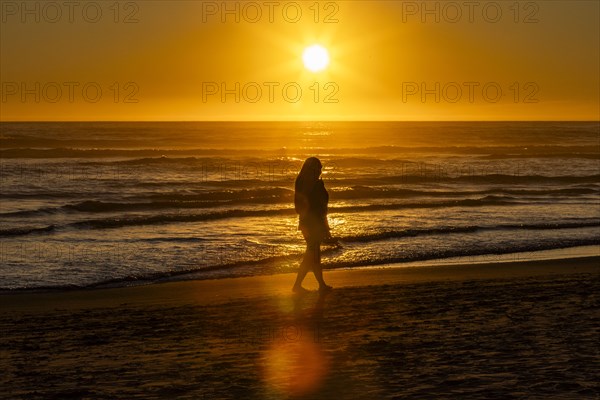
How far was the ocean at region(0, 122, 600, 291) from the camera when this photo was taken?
50.2 feet

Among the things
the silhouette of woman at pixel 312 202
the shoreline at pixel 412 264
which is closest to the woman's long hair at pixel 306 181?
the silhouette of woman at pixel 312 202

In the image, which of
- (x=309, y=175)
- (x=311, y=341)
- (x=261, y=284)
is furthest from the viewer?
(x=261, y=284)

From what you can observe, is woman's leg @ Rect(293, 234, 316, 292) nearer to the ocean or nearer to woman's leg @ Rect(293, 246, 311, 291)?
woman's leg @ Rect(293, 246, 311, 291)

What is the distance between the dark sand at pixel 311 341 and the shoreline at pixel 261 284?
0.17 feet

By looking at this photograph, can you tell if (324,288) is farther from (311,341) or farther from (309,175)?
(311,341)

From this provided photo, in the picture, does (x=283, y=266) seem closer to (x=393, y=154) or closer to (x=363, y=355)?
(x=363, y=355)

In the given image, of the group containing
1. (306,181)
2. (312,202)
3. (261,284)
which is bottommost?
(261,284)

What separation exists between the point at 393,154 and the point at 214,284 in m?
50.2

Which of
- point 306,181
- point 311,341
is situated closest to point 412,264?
point 306,181

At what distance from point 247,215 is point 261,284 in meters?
10.5

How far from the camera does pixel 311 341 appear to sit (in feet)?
27.8

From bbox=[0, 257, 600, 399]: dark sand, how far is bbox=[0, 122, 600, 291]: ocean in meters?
2.66

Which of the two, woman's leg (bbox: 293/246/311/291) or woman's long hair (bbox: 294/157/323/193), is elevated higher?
woman's long hair (bbox: 294/157/323/193)

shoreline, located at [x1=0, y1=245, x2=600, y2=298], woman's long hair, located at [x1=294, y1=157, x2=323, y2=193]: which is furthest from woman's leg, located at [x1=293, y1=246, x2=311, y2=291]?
shoreline, located at [x1=0, y1=245, x2=600, y2=298]
